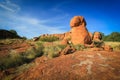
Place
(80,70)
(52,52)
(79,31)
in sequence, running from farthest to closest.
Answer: (79,31), (52,52), (80,70)

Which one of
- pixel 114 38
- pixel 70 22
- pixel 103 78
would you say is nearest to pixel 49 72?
pixel 103 78

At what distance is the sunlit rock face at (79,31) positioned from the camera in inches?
659

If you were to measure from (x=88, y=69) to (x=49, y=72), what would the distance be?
2.02 meters

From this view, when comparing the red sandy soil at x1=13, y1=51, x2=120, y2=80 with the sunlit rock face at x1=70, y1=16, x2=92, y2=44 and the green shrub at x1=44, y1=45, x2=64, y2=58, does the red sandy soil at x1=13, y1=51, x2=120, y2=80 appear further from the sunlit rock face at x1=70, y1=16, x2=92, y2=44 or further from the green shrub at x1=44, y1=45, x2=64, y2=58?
the sunlit rock face at x1=70, y1=16, x2=92, y2=44

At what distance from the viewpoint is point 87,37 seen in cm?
1694

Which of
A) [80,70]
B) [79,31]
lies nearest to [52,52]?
[80,70]

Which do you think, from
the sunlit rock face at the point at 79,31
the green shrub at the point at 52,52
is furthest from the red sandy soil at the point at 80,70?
the sunlit rock face at the point at 79,31

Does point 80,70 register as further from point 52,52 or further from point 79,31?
point 79,31

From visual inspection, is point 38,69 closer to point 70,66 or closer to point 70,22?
point 70,66

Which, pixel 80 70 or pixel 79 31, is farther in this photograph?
pixel 79 31

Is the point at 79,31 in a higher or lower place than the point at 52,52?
higher

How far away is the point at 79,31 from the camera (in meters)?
17.5

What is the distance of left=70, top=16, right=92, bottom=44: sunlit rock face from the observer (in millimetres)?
16727

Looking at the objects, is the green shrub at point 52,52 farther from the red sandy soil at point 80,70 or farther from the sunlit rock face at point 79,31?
the sunlit rock face at point 79,31
